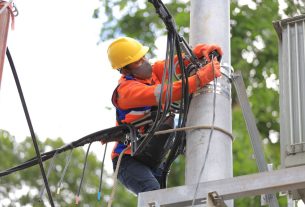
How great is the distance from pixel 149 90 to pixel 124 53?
2.62ft

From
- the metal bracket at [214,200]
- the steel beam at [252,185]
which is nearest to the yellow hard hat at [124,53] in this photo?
the steel beam at [252,185]

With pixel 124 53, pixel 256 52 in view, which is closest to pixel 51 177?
pixel 256 52

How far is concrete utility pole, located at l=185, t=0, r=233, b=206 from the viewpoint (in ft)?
16.1

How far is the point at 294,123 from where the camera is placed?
506 cm

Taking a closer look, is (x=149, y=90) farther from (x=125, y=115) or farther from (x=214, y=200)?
(x=214, y=200)

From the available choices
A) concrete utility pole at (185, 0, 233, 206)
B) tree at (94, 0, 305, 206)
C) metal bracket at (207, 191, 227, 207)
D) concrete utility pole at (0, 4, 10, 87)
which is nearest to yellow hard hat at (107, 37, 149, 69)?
concrete utility pole at (185, 0, 233, 206)

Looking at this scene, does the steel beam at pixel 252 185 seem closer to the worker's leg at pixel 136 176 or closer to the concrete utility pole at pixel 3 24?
the worker's leg at pixel 136 176

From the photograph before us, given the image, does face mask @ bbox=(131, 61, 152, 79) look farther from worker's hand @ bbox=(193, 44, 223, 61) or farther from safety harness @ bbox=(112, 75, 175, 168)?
worker's hand @ bbox=(193, 44, 223, 61)

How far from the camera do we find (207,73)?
5258mm

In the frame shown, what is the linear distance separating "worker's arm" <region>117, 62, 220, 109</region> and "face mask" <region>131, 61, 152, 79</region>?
0.28 meters

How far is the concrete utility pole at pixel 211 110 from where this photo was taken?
16.1ft

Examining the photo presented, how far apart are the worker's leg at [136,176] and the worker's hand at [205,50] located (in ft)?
3.31

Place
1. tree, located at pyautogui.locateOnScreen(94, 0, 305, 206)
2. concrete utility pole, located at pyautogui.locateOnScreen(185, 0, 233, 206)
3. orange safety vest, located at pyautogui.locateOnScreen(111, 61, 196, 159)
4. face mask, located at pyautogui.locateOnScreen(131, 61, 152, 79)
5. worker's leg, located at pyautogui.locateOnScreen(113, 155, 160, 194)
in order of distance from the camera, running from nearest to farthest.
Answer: concrete utility pole, located at pyautogui.locateOnScreen(185, 0, 233, 206), orange safety vest, located at pyautogui.locateOnScreen(111, 61, 196, 159), worker's leg, located at pyautogui.locateOnScreen(113, 155, 160, 194), face mask, located at pyautogui.locateOnScreen(131, 61, 152, 79), tree, located at pyautogui.locateOnScreen(94, 0, 305, 206)

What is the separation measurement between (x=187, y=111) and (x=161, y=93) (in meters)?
0.22
